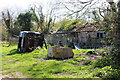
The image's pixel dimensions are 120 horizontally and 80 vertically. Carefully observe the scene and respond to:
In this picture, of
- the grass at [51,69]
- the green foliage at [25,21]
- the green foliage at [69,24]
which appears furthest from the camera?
the green foliage at [25,21]

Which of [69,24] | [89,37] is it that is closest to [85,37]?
[89,37]

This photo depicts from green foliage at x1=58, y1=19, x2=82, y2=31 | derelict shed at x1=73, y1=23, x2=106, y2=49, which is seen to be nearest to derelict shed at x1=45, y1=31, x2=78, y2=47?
derelict shed at x1=73, y1=23, x2=106, y2=49

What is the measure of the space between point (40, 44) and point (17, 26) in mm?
15562

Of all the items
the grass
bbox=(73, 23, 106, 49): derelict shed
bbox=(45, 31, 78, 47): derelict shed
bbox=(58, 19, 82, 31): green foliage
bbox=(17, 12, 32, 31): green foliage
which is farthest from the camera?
bbox=(17, 12, 32, 31): green foliage

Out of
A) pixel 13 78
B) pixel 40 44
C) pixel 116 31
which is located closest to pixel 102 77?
pixel 116 31

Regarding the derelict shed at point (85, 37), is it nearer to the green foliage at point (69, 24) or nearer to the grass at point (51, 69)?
the green foliage at point (69, 24)

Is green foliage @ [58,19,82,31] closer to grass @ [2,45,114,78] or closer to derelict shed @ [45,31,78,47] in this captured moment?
grass @ [2,45,114,78]

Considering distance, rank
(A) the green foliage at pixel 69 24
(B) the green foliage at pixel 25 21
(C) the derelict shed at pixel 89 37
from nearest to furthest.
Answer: (A) the green foliage at pixel 69 24
(C) the derelict shed at pixel 89 37
(B) the green foliage at pixel 25 21

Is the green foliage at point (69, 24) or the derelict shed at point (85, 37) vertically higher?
the green foliage at point (69, 24)

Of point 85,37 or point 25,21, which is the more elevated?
point 25,21

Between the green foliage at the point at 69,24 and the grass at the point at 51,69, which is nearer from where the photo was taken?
the grass at the point at 51,69

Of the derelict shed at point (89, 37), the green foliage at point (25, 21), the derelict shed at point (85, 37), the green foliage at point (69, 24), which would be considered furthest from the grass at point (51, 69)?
the green foliage at point (25, 21)

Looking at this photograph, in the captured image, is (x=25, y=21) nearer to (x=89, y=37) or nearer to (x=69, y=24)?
(x=89, y=37)

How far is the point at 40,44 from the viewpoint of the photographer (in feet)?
44.4
